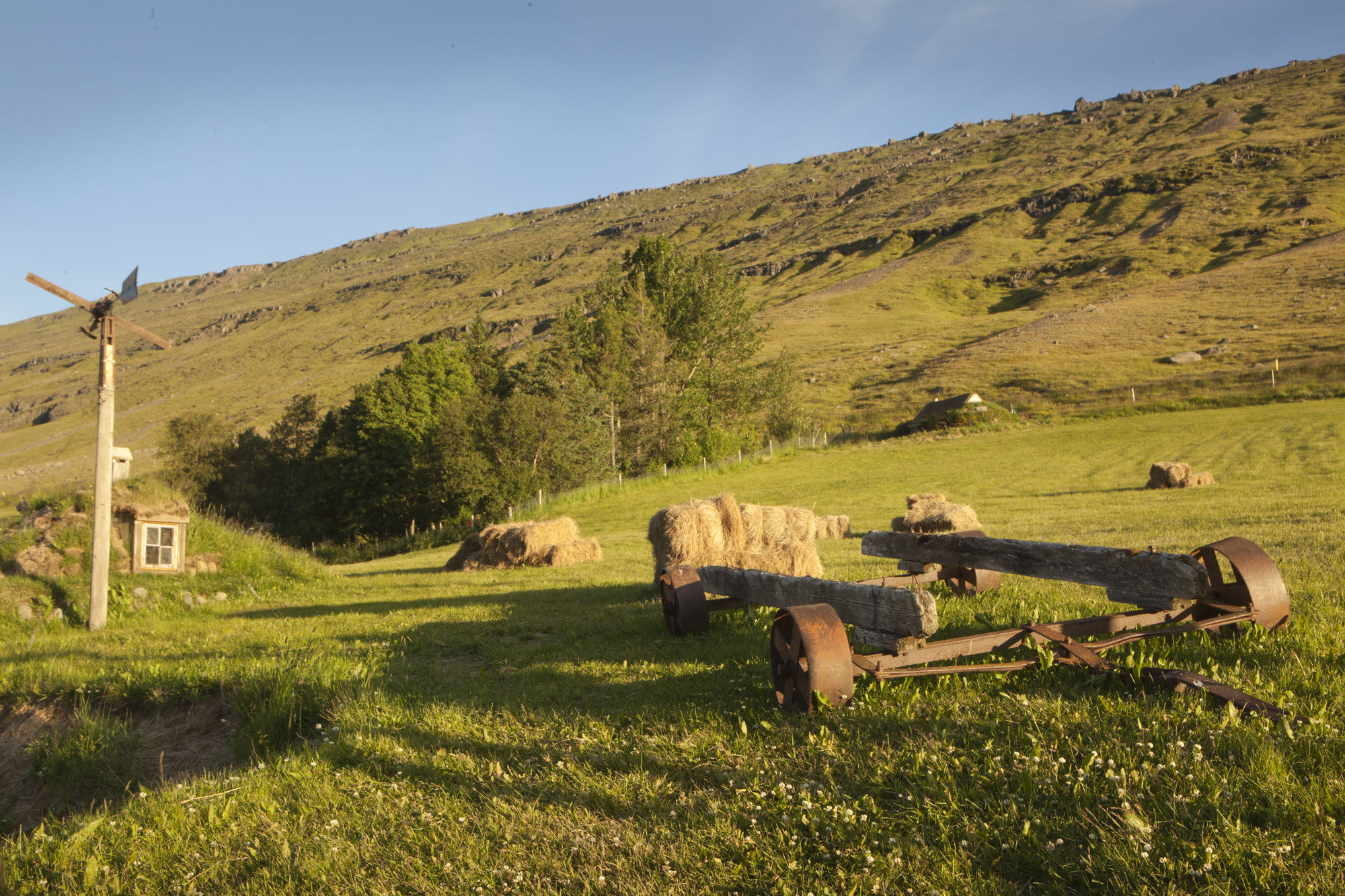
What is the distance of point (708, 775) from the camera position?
12.6 feet

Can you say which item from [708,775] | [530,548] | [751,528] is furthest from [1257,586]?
[530,548]

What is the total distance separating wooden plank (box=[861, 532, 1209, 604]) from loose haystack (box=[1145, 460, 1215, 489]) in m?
19.0

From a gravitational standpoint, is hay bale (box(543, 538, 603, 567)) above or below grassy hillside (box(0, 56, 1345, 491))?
below

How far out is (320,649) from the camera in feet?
25.4

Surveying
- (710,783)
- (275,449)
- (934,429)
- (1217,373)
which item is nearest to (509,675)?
(710,783)

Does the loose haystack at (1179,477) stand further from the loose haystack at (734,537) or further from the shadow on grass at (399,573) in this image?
the shadow on grass at (399,573)

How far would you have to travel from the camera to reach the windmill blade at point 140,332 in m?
13.0

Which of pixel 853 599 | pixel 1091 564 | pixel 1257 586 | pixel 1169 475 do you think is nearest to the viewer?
pixel 1257 586

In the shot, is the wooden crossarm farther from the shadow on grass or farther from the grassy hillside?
the grassy hillside

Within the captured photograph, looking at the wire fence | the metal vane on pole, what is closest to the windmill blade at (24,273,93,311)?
the metal vane on pole

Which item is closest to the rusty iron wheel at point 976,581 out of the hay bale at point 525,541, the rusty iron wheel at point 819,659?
the rusty iron wheel at point 819,659

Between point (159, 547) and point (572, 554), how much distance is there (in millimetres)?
8469

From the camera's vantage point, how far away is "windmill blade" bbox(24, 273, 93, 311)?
482 inches

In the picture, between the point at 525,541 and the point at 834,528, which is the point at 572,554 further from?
the point at 834,528
